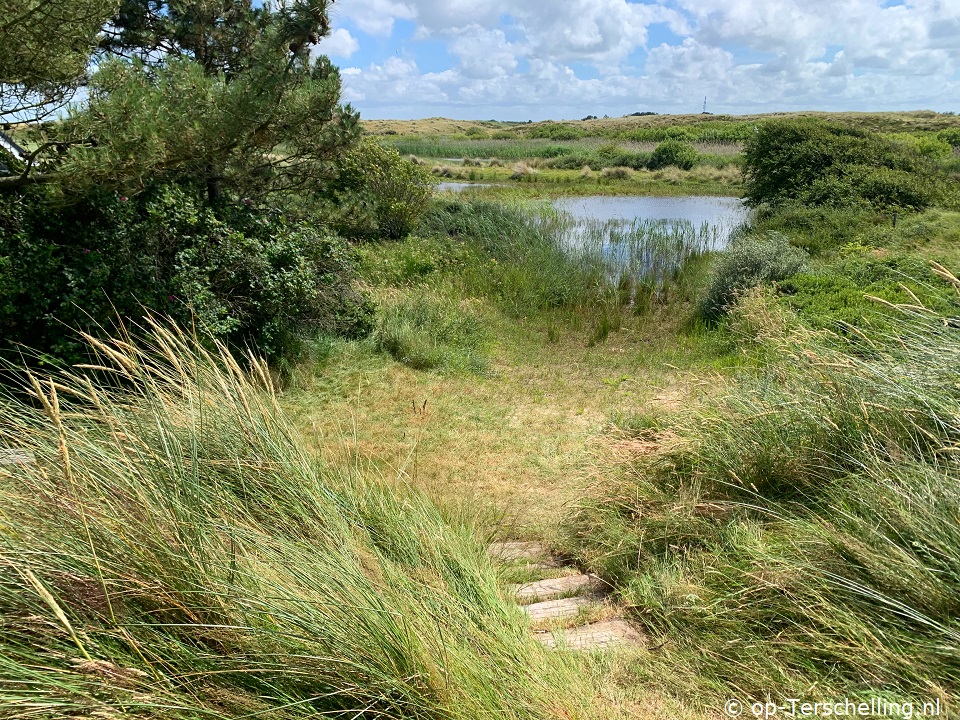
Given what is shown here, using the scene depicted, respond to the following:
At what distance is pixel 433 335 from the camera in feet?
26.3

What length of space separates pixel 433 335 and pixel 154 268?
3.39 meters

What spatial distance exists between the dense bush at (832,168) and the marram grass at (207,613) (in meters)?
15.9

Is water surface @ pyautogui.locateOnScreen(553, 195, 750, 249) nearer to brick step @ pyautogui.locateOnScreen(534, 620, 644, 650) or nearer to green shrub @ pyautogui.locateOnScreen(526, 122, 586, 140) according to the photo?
brick step @ pyautogui.locateOnScreen(534, 620, 644, 650)

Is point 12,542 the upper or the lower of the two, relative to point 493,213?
lower

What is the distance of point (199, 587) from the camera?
6.43 ft

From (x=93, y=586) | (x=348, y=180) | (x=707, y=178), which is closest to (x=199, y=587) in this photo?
(x=93, y=586)

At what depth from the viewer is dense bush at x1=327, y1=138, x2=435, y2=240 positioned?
510 inches

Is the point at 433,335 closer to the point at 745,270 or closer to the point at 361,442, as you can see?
the point at 361,442

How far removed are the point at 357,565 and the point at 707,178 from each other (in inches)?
1237

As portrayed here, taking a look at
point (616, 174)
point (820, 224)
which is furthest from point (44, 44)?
point (616, 174)

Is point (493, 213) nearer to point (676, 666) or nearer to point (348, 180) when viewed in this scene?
point (348, 180)

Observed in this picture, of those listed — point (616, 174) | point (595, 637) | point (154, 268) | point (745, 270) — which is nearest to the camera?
point (595, 637)

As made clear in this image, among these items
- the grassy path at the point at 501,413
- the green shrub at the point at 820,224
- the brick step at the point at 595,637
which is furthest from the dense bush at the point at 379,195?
the brick step at the point at 595,637

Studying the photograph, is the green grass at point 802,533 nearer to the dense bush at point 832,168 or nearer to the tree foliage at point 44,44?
the tree foliage at point 44,44
